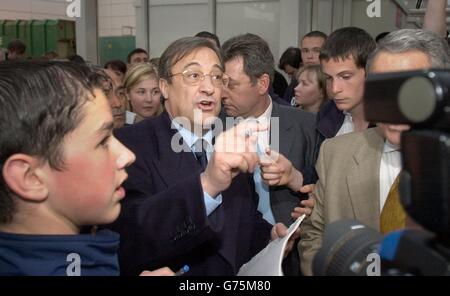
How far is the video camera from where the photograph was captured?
22.4 inches

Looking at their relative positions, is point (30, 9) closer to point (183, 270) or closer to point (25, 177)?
point (183, 270)

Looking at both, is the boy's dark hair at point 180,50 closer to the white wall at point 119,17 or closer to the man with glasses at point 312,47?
the man with glasses at point 312,47

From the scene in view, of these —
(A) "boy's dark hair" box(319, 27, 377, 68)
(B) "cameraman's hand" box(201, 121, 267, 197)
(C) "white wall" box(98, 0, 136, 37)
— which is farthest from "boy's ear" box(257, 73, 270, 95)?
(C) "white wall" box(98, 0, 136, 37)

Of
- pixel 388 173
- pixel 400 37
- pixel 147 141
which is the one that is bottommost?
pixel 388 173

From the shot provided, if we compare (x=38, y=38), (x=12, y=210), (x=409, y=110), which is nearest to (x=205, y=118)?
(x=12, y=210)

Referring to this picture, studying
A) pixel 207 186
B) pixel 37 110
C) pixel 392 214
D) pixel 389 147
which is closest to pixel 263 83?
pixel 389 147

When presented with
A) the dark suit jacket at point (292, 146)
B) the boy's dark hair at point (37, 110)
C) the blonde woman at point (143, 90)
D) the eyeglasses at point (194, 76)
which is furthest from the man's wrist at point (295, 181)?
the blonde woman at point (143, 90)

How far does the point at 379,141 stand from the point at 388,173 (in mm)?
124

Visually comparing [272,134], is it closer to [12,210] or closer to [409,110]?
[12,210]

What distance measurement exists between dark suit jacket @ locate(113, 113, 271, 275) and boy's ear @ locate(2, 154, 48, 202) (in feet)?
1.16

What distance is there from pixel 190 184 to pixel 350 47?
1393mm

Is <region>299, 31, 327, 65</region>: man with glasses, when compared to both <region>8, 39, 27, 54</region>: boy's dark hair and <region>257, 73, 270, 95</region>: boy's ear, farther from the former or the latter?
<region>8, 39, 27, 54</region>: boy's dark hair

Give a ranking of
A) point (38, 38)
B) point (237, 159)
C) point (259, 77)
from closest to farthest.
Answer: point (237, 159)
point (259, 77)
point (38, 38)

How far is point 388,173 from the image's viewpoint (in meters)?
1.54
